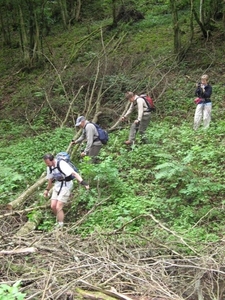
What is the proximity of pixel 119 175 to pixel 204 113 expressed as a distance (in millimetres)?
3929

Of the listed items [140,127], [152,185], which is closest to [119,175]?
[152,185]

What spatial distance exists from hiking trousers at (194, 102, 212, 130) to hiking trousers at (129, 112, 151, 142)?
1571 mm

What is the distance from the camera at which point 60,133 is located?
12664 mm

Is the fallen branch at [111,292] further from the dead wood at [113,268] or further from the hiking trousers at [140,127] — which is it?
the hiking trousers at [140,127]

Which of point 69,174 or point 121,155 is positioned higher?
point 69,174

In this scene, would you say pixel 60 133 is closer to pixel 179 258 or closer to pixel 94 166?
pixel 94 166

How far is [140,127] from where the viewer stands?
1137cm

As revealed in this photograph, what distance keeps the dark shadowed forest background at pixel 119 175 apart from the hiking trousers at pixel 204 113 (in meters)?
0.34

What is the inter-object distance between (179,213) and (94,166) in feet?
7.46

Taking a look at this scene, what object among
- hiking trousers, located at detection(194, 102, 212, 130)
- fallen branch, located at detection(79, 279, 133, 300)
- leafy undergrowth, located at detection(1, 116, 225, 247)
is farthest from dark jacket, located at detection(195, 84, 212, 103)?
fallen branch, located at detection(79, 279, 133, 300)

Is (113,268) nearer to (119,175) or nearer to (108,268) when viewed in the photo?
(108,268)

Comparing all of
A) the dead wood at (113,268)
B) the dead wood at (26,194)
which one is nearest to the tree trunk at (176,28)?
the dead wood at (26,194)

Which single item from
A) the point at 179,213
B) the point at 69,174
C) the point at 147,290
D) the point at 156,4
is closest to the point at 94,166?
the point at 69,174

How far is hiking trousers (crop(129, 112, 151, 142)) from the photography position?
429 inches
